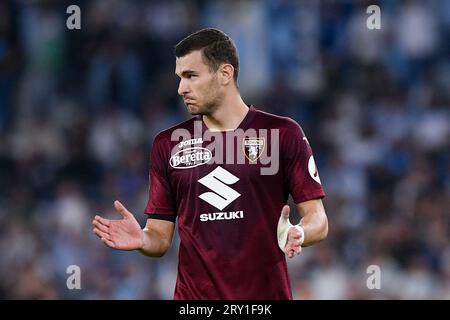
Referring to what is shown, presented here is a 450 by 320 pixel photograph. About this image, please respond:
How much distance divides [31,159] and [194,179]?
20.6 feet

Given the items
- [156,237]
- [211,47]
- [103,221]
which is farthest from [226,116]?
[103,221]

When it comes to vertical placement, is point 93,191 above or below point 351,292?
above

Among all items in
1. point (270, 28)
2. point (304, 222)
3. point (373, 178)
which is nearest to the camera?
point (304, 222)

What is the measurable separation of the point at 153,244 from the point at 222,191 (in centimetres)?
47

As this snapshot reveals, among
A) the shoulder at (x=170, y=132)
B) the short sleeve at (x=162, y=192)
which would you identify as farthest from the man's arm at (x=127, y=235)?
the shoulder at (x=170, y=132)

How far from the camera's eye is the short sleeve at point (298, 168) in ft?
17.1

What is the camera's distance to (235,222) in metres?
5.15

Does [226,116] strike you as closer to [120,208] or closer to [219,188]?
[219,188]

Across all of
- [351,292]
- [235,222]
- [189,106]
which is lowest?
[351,292]

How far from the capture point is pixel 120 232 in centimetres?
513

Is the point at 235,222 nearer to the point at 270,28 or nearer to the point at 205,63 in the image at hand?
the point at 205,63

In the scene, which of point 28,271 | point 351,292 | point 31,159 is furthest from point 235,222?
point 31,159

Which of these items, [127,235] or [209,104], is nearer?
[127,235]

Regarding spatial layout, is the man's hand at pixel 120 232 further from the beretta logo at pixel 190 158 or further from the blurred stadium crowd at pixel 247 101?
the blurred stadium crowd at pixel 247 101
